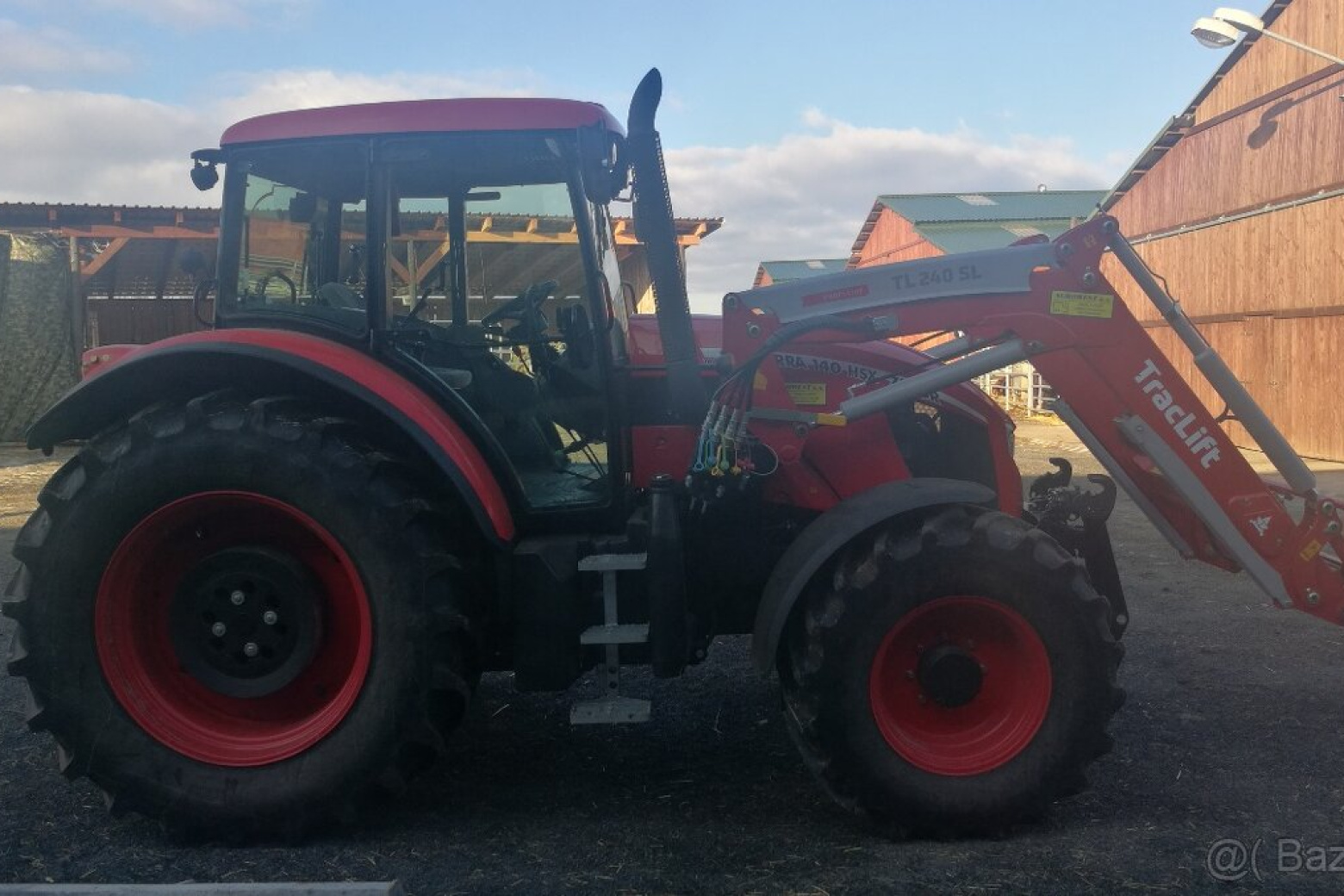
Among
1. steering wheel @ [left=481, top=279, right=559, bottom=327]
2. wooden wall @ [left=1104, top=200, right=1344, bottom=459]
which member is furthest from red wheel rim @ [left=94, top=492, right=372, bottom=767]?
wooden wall @ [left=1104, top=200, right=1344, bottom=459]

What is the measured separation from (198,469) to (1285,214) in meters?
15.6

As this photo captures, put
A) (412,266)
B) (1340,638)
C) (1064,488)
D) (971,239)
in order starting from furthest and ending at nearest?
1. (971,239)
2. (1340,638)
3. (1064,488)
4. (412,266)

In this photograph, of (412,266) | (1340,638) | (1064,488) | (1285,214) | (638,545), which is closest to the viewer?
(638,545)

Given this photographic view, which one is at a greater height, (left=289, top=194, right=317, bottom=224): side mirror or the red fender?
(left=289, top=194, right=317, bottom=224): side mirror

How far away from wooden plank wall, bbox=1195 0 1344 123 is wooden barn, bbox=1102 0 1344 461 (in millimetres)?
17

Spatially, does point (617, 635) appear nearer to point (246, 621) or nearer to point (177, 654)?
point (246, 621)

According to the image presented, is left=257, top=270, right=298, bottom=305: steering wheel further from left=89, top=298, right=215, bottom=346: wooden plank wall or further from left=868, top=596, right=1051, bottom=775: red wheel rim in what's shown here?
left=89, top=298, right=215, bottom=346: wooden plank wall

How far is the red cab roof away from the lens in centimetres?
380

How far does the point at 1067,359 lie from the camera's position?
3898mm

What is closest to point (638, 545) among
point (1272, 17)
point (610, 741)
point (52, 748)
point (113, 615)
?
point (610, 741)

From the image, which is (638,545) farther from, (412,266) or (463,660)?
(412,266)

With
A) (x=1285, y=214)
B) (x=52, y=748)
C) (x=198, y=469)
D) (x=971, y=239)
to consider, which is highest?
(x=971, y=239)

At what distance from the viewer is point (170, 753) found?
11.6 ft

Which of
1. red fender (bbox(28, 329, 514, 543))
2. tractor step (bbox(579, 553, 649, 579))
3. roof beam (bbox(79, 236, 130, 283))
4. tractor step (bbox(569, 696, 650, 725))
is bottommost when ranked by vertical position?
tractor step (bbox(569, 696, 650, 725))
